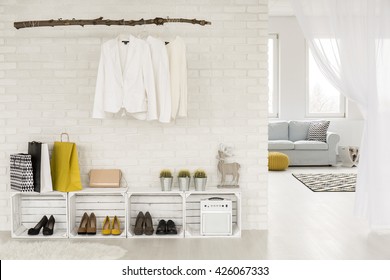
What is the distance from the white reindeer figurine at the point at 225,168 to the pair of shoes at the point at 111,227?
104 centimetres

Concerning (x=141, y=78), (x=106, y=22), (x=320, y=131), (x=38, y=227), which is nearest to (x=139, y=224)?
(x=38, y=227)

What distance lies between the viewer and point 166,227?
200 inches

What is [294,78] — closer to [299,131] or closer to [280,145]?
[299,131]

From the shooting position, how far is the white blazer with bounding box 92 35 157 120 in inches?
193

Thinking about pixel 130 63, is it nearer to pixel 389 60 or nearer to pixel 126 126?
pixel 126 126

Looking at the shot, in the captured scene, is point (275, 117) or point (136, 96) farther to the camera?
point (275, 117)

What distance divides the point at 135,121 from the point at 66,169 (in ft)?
2.62

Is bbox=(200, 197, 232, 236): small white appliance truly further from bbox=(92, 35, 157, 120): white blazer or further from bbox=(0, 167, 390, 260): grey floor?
bbox=(92, 35, 157, 120): white blazer

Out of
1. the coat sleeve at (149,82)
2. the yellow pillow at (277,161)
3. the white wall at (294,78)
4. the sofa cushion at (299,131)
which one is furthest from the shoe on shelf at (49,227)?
the white wall at (294,78)

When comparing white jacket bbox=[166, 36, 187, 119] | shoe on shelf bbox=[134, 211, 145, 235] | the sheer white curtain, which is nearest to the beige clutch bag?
shoe on shelf bbox=[134, 211, 145, 235]

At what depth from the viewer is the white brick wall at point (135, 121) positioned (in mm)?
5242

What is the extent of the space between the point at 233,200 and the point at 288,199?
1.93 m

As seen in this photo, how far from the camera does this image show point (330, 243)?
4797 millimetres

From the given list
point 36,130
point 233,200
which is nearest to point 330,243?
point 233,200
